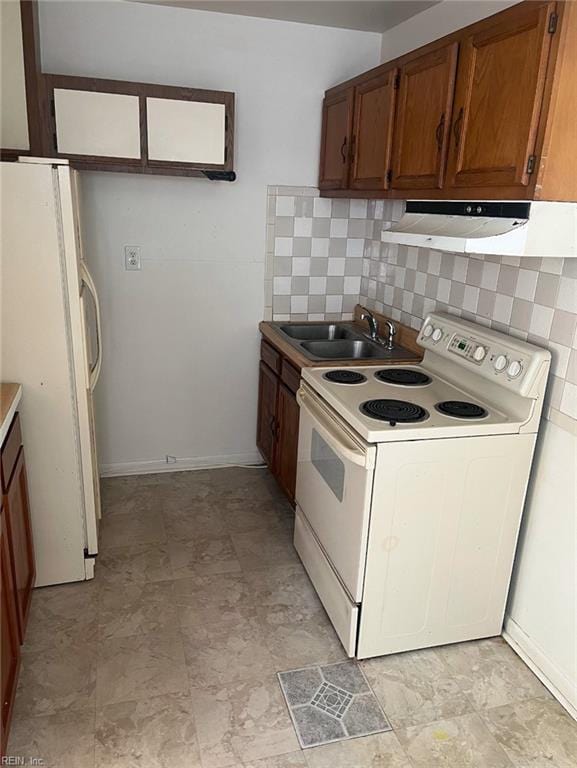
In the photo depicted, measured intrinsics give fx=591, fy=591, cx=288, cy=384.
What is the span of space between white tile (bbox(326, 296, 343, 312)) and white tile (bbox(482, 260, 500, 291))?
1.22m

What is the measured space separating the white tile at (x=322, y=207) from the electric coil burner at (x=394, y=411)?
153cm

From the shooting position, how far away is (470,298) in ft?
→ 8.05

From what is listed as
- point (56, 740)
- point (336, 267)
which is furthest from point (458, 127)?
point (56, 740)

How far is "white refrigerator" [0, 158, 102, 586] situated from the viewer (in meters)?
2.07

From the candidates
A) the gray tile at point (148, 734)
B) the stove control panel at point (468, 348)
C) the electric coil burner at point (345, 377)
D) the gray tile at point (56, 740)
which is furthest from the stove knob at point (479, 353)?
the gray tile at point (56, 740)

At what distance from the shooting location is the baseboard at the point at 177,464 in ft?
11.1

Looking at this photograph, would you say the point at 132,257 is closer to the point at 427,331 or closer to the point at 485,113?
the point at 427,331

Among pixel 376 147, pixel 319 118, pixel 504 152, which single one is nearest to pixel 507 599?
pixel 504 152

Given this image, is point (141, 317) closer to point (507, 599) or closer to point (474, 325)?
point (474, 325)

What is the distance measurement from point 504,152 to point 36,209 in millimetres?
1559

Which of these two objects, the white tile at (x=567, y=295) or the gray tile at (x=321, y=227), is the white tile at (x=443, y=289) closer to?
the white tile at (x=567, y=295)

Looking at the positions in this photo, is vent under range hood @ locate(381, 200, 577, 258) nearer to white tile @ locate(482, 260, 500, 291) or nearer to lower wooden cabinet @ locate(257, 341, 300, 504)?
white tile @ locate(482, 260, 500, 291)

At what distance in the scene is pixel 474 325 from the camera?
2357mm

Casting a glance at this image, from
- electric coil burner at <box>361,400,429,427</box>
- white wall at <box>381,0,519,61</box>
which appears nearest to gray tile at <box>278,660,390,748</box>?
electric coil burner at <box>361,400,429,427</box>
